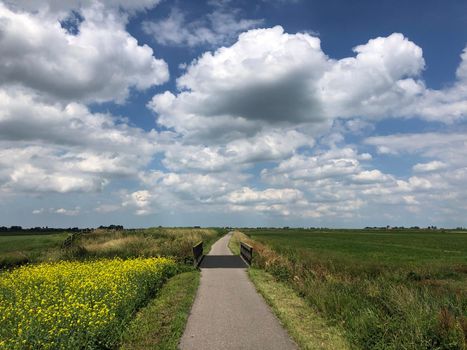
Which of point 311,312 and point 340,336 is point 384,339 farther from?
point 311,312

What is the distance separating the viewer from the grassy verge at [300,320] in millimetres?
8031

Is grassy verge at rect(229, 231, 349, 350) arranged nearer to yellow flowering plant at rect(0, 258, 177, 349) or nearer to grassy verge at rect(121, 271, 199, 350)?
grassy verge at rect(121, 271, 199, 350)

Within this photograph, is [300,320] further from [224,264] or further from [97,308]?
[224,264]

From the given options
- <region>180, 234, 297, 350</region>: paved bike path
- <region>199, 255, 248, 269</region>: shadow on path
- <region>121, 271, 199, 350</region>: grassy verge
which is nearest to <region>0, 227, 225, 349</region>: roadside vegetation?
<region>121, 271, 199, 350</region>: grassy verge

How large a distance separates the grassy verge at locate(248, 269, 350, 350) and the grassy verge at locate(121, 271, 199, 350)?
8.07ft

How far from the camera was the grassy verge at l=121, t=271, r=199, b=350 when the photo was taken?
313 inches

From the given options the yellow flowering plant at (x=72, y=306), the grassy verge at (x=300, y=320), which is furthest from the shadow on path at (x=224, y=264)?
the grassy verge at (x=300, y=320)

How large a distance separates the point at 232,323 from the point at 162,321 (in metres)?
1.71

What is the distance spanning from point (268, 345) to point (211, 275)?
37.6 ft

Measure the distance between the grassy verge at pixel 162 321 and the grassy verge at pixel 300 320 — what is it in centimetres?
246

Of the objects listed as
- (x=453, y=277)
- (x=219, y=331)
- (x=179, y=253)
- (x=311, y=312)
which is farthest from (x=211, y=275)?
(x=453, y=277)

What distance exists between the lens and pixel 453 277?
2514 centimetres

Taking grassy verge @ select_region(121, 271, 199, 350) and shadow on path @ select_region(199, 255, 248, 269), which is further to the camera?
shadow on path @ select_region(199, 255, 248, 269)

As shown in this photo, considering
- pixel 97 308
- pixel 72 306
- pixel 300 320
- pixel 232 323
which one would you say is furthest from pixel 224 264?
pixel 72 306
